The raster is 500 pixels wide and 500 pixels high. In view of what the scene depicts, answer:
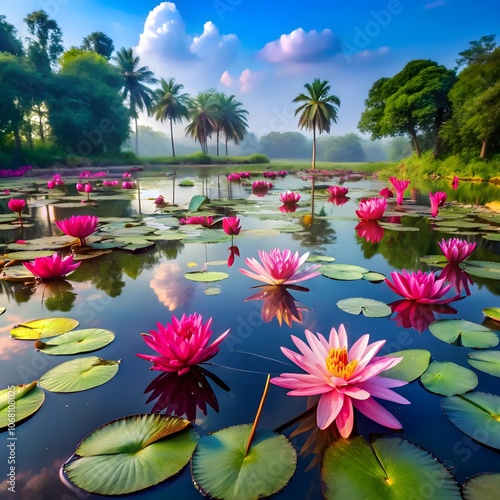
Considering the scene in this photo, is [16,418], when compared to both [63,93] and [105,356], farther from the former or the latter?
[63,93]

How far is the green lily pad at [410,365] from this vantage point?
906 millimetres

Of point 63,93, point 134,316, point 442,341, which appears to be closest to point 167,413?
point 134,316

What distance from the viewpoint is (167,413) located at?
0.79 m

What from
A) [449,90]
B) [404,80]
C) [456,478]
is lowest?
[456,478]

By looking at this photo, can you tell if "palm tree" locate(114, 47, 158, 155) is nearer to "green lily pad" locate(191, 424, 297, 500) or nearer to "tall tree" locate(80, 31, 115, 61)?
"tall tree" locate(80, 31, 115, 61)

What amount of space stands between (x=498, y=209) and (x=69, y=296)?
4.86 meters

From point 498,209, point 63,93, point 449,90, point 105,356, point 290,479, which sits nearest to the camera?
point 290,479

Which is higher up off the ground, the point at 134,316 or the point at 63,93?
the point at 63,93

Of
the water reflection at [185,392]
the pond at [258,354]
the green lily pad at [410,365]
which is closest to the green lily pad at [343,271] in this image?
the pond at [258,354]

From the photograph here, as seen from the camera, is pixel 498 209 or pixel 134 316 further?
pixel 498 209

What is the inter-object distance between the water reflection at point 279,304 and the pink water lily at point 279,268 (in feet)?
0.14

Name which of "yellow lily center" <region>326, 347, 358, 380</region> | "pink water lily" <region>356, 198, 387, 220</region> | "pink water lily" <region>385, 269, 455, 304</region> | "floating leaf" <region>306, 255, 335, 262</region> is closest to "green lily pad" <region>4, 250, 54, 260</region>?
"floating leaf" <region>306, 255, 335, 262</region>

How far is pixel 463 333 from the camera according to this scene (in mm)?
1138

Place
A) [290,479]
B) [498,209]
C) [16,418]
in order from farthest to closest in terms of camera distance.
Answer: [498,209] < [16,418] < [290,479]
